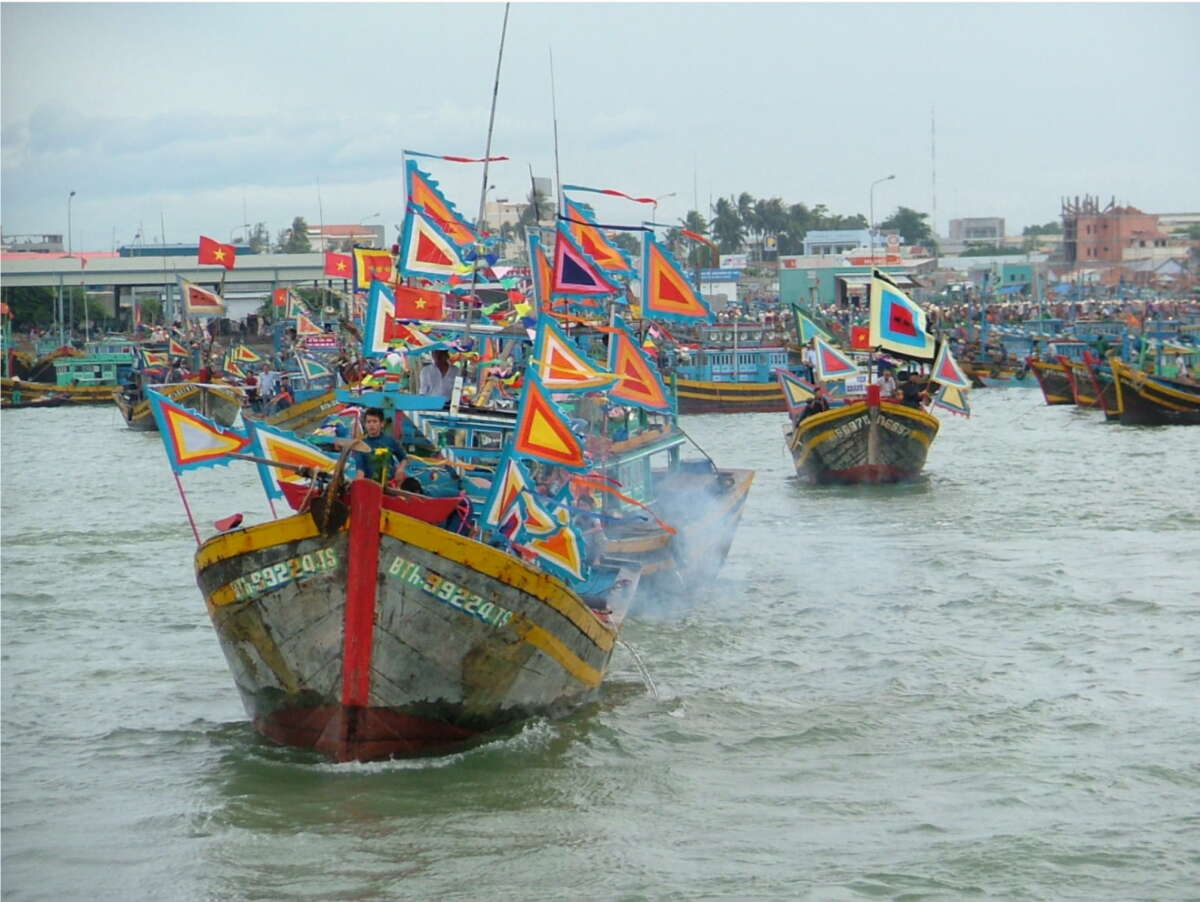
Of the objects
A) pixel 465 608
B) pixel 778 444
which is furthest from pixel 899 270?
pixel 465 608

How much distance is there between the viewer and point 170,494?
33.7 metres

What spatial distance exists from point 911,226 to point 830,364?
13723cm

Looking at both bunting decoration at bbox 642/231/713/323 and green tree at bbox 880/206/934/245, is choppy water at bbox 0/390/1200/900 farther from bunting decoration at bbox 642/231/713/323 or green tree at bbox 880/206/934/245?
green tree at bbox 880/206/934/245

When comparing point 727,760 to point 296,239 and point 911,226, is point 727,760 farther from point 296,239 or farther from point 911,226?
point 911,226

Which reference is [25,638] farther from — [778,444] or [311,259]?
[311,259]

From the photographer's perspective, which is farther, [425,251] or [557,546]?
[425,251]

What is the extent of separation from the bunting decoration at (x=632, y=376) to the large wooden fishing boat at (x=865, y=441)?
577 inches

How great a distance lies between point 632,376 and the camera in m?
15.1

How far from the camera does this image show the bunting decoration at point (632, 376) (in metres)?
14.9

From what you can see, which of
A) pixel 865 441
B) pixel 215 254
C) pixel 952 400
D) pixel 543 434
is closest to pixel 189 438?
pixel 543 434

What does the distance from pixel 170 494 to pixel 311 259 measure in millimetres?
44729

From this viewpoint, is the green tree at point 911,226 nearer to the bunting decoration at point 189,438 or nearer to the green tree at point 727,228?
the green tree at point 727,228

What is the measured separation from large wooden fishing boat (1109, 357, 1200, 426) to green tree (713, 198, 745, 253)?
99.6 meters

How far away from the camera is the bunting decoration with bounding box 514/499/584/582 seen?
1224cm
